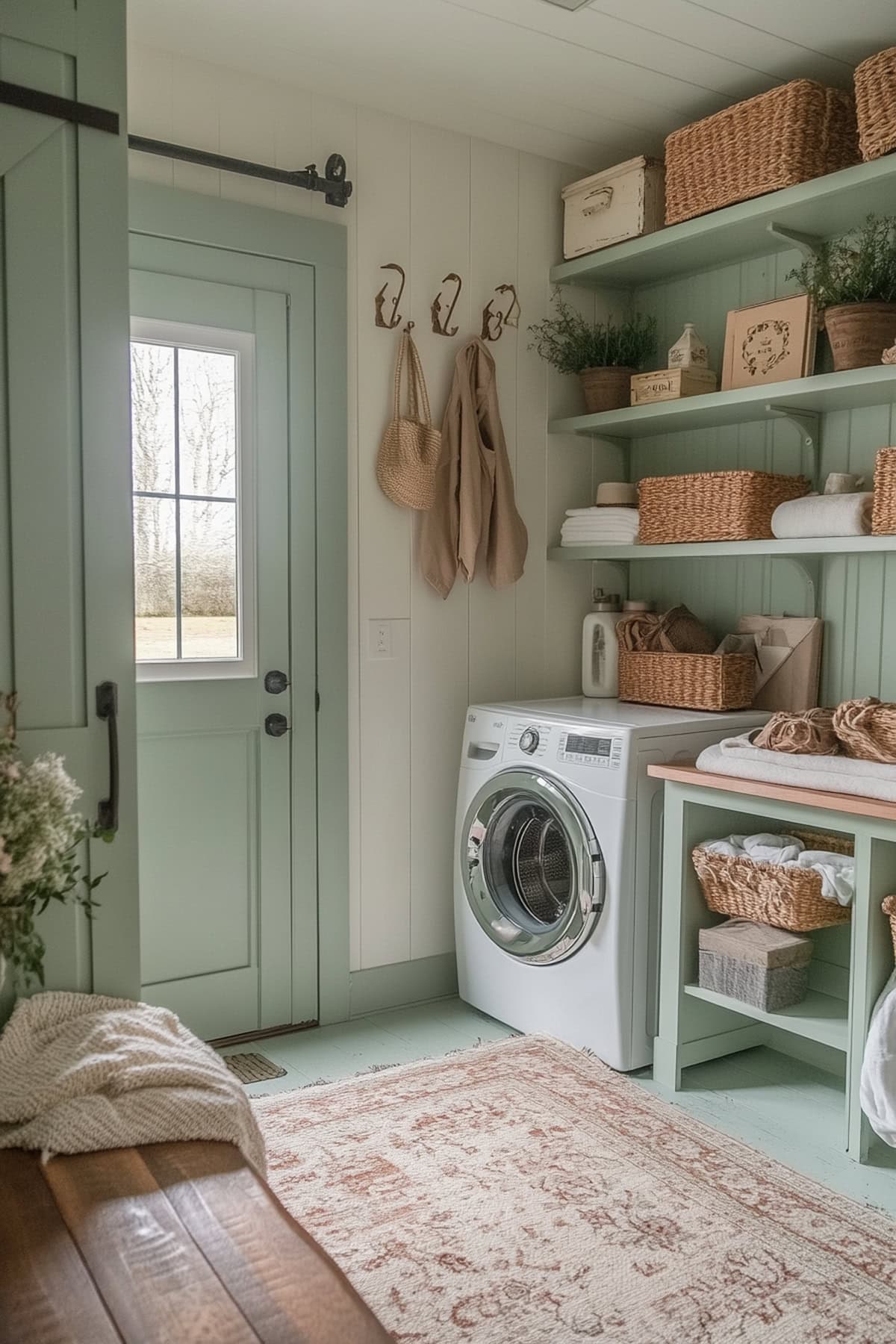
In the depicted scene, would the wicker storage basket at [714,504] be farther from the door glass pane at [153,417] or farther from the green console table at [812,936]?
the door glass pane at [153,417]

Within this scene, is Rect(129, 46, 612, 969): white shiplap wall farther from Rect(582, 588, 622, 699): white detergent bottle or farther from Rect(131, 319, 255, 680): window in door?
Rect(131, 319, 255, 680): window in door

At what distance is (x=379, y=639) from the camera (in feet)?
10.6

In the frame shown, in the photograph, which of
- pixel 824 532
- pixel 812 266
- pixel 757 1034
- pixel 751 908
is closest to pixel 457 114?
pixel 812 266

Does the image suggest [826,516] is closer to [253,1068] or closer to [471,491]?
[471,491]

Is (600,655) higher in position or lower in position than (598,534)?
lower

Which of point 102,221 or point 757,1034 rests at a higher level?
point 102,221

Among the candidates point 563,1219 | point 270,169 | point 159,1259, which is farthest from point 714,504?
point 159,1259

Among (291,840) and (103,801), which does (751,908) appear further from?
(103,801)

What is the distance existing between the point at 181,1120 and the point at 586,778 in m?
1.57

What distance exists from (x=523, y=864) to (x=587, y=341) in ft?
5.27

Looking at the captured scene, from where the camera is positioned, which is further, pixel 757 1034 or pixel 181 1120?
pixel 757 1034

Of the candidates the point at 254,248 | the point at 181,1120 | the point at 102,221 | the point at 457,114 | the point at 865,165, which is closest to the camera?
the point at 181,1120

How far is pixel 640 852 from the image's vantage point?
2.79m

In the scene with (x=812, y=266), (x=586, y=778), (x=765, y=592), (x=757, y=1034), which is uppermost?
(x=812, y=266)
